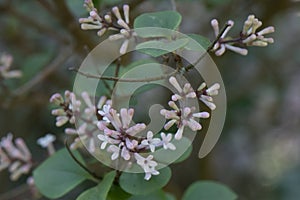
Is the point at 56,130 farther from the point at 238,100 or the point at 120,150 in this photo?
the point at 120,150

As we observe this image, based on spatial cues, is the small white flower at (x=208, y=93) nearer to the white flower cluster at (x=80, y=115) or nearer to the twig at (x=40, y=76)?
the white flower cluster at (x=80, y=115)

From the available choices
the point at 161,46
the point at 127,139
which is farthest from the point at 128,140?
the point at 161,46

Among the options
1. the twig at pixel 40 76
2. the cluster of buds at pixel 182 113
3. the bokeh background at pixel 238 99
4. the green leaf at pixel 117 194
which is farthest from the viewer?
the bokeh background at pixel 238 99

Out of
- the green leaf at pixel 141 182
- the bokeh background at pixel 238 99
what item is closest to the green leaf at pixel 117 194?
the green leaf at pixel 141 182

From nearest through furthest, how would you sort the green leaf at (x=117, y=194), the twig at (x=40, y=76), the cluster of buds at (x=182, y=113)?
the cluster of buds at (x=182, y=113) → the green leaf at (x=117, y=194) → the twig at (x=40, y=76)

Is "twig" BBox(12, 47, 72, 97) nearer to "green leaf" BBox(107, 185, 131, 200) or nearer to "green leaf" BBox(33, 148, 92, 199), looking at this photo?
"green leaf" BBox(33, 148, 92, 199)

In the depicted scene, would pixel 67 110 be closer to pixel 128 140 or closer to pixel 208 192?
pixel 128 140

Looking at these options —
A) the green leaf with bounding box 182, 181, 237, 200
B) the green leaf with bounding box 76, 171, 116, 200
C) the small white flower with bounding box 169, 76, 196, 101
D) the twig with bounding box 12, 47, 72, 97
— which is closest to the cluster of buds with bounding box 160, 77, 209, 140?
the small white flower with bounding box 169, 76, 196, 101
